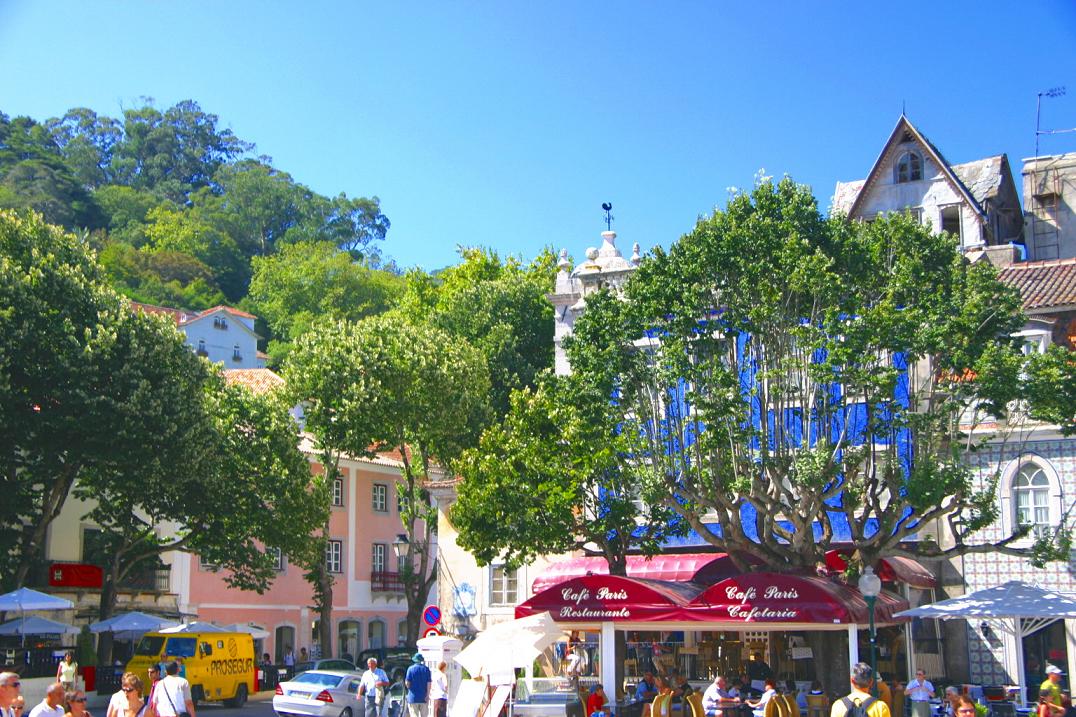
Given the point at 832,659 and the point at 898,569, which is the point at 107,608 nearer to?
the point at 832,659

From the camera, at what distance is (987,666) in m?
28.7

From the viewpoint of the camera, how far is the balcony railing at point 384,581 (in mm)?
50719

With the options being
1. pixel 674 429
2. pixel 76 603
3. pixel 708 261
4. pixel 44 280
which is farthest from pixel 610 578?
pixel 76 603

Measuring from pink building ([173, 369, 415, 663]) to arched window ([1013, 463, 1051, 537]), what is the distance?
2408cm

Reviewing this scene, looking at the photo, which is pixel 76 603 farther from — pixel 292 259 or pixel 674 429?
pixel 292 259

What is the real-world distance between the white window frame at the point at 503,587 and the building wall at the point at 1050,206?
23.9 metres

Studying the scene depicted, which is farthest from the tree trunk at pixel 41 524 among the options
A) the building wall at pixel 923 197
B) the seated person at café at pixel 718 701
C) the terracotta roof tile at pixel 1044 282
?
the building wall at pixel 923 197

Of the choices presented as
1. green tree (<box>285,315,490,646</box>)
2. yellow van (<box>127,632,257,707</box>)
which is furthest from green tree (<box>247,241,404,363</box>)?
yellow van (<box>127,632,257,707</box>)

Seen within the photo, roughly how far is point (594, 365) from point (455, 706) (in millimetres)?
8202

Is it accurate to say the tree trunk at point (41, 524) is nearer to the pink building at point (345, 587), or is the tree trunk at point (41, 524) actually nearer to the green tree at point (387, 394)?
the green tree at point (387, 394)

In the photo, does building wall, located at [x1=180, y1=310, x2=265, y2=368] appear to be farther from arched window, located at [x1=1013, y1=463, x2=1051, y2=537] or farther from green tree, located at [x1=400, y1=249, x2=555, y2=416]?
arched window, located at [x1=1013, y1=463, x2=1051, y2=537]

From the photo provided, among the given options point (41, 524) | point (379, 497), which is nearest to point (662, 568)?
point (41, 524)

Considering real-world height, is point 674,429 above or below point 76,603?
above

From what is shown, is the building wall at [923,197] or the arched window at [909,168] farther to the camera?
the arched window at [909,168]
